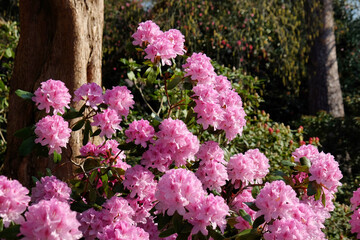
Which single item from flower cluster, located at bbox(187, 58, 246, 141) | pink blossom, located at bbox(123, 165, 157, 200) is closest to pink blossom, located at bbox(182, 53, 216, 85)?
flower cluster, located at bbox(187, 58, 246, 141)

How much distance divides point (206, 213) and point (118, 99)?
65cm

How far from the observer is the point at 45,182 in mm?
1813

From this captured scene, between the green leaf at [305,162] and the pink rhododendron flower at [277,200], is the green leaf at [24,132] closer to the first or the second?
the pink rhododendron flower at [277,200]

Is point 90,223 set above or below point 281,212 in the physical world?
below

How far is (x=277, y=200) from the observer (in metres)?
1.69

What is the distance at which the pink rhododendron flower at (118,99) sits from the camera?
1.97 m

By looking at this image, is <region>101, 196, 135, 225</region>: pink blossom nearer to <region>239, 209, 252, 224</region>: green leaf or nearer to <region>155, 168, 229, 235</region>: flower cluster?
<region>155, 168, 229, 235</region>: flower cluster

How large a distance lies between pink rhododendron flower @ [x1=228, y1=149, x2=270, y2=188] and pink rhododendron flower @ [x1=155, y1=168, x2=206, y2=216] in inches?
18.0

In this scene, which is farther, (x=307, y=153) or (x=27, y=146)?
(x=307, y=153)

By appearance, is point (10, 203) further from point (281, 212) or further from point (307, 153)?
point (307, 153)

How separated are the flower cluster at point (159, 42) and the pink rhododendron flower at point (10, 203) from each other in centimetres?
94

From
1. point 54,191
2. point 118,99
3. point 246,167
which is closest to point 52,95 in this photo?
point 118,99

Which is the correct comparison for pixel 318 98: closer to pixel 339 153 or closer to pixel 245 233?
pixel 339 153

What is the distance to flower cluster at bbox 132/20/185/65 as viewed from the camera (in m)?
2.09
